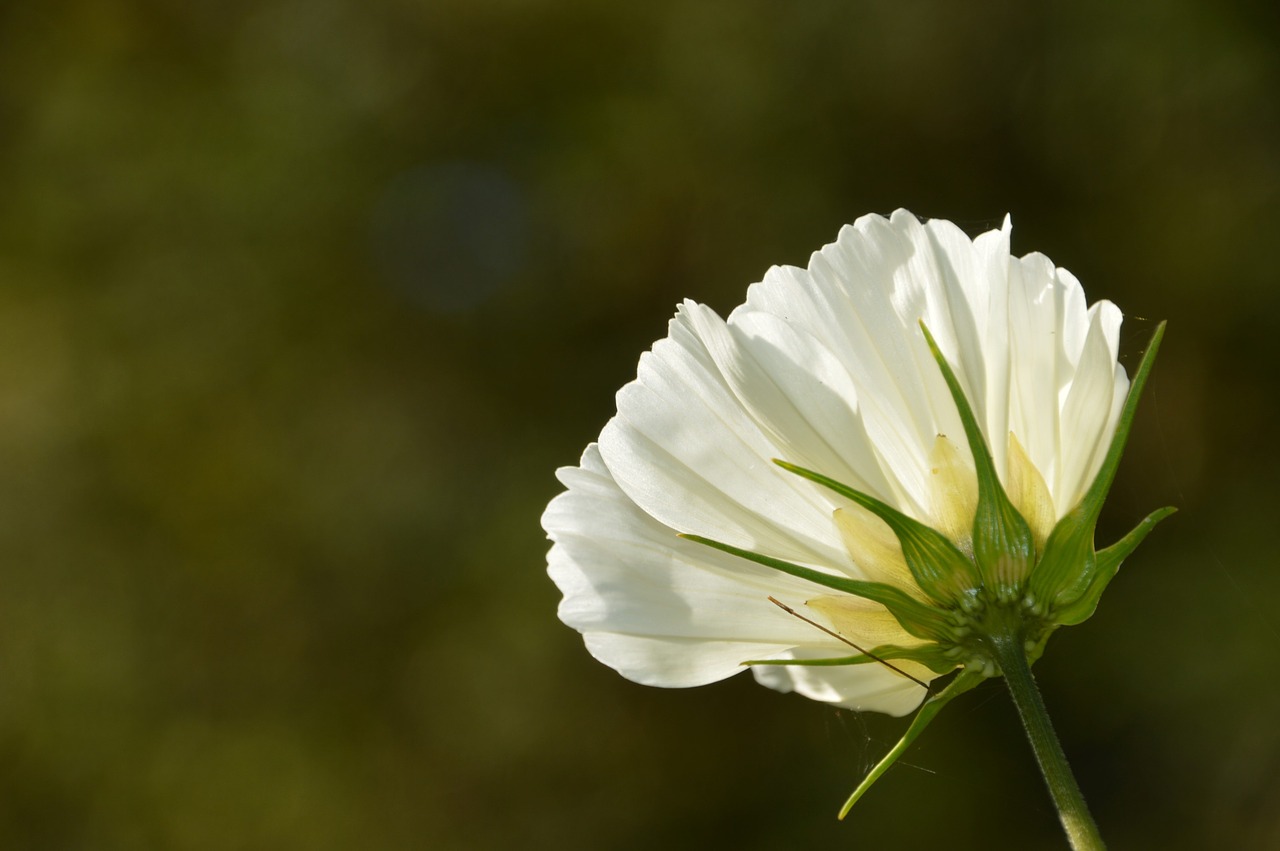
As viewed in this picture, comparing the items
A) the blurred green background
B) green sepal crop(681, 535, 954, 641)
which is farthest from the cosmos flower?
the blurred green background

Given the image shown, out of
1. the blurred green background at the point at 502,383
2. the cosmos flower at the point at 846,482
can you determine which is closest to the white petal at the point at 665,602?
the cosmos flower at the point at 846,482

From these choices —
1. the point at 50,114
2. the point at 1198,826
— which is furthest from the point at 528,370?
the point at 1198,826

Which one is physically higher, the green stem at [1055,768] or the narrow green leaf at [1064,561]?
the narrow green leaf at [1064,561]

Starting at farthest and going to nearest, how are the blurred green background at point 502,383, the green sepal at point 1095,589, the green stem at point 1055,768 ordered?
1. the blurred green background at point 502,383
2. the green sepal at point 1095,589
3. the green stem at point 1055,768

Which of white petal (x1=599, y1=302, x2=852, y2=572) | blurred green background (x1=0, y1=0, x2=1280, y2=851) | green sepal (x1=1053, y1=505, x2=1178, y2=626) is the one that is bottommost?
green sepal (x1=1053, y1=505, x2=1178, y2=626)

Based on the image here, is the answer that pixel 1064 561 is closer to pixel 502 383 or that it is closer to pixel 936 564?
pixel 936 564

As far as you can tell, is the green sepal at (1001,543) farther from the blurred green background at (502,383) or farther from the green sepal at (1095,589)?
the blurred green background at (502,383)

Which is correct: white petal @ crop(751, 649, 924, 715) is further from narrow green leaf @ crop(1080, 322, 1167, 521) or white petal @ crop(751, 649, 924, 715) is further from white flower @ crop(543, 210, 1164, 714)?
narrow green leaf @ crop(1080, 322, 1167, 521)

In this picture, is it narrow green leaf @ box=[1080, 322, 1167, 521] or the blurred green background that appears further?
the blurred green background
